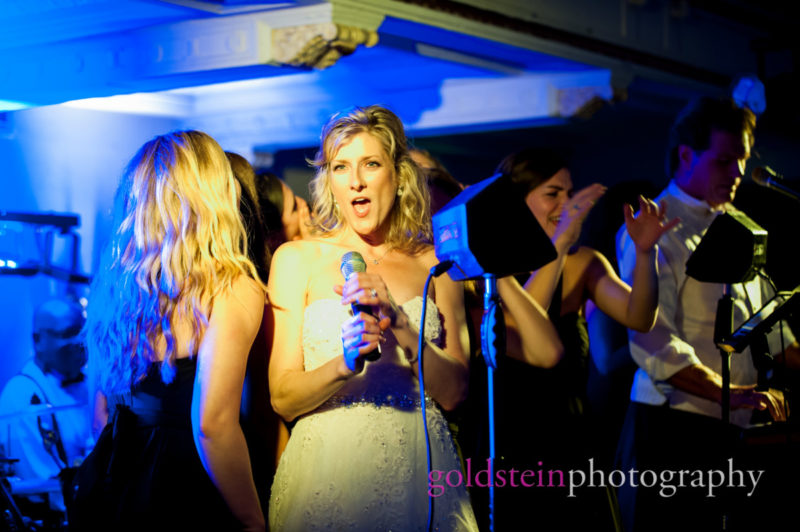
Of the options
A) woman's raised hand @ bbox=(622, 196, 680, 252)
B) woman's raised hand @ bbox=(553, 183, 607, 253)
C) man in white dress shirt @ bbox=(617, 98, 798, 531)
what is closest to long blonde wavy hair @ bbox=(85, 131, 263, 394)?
woman's raised hand @ bbox=(553, 183, 607, 253)

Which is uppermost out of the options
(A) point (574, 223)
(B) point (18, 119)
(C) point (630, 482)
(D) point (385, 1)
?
(D) point (385, 1)

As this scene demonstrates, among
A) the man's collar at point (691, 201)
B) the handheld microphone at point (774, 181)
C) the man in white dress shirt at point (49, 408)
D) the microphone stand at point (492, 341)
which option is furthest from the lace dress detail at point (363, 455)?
the man in white dress shirt at point (49, 408)

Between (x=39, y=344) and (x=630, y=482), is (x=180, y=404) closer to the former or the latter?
(x=630, y=482)

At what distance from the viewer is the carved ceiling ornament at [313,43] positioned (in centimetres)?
326

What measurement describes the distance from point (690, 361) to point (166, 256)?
1.67 m

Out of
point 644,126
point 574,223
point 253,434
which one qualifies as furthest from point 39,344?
point 644,126

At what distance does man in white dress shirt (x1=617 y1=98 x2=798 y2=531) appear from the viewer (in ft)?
8.28

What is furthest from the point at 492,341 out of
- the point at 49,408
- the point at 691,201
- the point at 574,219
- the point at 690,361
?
the point at 49,408

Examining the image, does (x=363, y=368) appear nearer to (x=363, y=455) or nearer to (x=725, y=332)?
(x=363, y=455)

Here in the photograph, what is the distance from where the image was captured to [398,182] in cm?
210

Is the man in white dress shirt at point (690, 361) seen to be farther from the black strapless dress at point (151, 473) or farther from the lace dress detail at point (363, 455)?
the black strapless dress at point (151, 473)

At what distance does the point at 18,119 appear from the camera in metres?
3.89

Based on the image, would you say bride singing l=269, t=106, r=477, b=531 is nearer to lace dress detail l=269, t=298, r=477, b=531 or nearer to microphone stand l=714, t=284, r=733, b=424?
lace dress detail l=269, t=298, r=477, b=531

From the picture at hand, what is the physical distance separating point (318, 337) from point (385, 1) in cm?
209
